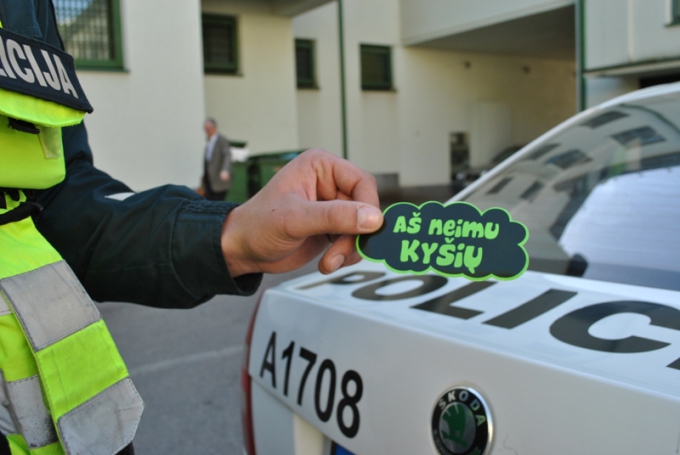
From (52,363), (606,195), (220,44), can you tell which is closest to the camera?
(52,363)

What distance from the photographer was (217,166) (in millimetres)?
8523

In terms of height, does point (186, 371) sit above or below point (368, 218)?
below

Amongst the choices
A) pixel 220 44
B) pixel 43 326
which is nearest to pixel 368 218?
pixel 43 326

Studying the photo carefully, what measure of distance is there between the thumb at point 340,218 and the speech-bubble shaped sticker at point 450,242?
5 cm

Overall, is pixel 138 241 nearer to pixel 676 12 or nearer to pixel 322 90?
pixel 676 12

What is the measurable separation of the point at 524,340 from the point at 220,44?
38.5 feet

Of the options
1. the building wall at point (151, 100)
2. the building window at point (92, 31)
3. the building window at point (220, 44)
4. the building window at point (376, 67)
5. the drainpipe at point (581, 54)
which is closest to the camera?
the building window at point (92, 31)

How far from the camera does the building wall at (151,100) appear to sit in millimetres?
9109

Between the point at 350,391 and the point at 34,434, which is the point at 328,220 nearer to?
the point at 350,391

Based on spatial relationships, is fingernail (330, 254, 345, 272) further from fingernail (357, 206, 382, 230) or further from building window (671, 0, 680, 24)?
building window (671, 0, 680, 24)

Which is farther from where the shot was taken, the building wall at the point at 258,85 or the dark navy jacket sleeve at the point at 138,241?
the building wall at the point at 258,85

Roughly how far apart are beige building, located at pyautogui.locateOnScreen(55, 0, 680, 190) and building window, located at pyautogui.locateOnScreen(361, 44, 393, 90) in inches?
1.2

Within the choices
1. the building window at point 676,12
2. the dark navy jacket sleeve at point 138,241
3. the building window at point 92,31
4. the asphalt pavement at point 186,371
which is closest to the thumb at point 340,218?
the dark navy jacket sleeve at point 138,241

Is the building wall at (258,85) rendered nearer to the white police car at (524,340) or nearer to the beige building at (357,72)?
the beige building at (357,72)
